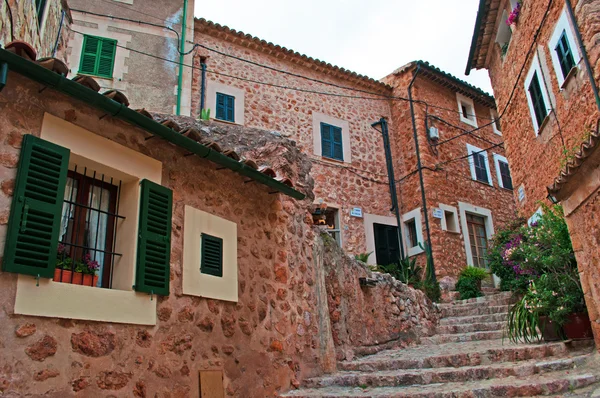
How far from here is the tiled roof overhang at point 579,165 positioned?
14.8 feet

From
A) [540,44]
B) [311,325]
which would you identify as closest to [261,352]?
[311,325]

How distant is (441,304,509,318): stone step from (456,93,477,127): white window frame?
8178 millimetres

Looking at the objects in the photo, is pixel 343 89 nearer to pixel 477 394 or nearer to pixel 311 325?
pixel 311 325

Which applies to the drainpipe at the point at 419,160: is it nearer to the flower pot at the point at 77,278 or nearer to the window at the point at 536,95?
the window at the point at 536,95

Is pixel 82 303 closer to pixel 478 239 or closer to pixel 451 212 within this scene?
pixel 451 212

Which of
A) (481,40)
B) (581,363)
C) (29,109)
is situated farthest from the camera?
(481,40)

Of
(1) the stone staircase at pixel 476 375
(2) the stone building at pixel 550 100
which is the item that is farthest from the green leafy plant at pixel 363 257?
(1) the stone staircase at pixel 476 375

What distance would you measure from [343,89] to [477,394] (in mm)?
11812

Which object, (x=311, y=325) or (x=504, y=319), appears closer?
(x=311, y=325)

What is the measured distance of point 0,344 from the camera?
3002 millimetres

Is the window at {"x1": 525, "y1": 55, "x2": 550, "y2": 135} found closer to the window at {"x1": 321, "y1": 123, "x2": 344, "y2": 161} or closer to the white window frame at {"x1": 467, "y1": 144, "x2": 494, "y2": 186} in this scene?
the window at {"x1": 321, "y1": 123, "x2": 344, "y2": 161}

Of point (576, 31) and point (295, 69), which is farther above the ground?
point (295, 69)

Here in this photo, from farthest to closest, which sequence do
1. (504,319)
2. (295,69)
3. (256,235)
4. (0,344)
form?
1. (295,69)
2. (504,319)
3. (256,235)
4. (0,344)

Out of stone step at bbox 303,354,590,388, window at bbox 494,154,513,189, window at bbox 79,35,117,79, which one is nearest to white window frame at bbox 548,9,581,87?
stone step at bbox 303,354,590,388
